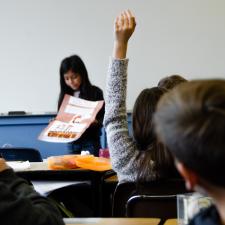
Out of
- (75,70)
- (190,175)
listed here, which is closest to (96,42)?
(75,70)

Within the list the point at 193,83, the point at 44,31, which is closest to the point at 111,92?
the point at 193,83

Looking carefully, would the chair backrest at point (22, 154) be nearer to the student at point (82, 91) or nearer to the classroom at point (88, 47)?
the student at point (82, 91)

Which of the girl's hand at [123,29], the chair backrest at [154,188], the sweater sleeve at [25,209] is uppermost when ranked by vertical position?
the girl's hand at [123,29]

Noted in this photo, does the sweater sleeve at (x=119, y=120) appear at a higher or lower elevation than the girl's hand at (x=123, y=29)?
lower

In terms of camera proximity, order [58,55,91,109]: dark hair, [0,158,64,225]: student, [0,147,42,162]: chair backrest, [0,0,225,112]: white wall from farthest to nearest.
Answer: [0,0,225,112]: white wall
[58,55,91,109]: dark hair
[0,147,42,162]: chair backrest
[0,158,64,225]: student

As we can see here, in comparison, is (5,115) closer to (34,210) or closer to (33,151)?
(33,151)

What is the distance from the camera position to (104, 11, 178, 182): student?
1445mm

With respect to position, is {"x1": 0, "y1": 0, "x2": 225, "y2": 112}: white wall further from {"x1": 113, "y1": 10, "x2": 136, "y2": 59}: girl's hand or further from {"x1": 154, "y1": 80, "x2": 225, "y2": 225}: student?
{"x1": 154, "y1": 80, "x2": 225, "y2": 225}: student

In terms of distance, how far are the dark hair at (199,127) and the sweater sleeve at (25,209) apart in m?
0.39

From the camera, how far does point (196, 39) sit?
4199 millimetres

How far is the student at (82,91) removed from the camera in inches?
115

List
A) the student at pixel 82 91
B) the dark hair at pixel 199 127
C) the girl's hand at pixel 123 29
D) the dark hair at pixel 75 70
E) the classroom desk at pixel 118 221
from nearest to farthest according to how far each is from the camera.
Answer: the dark hair at pixel 199 127 < the classroom desk at pixel 118 221 < the girl's hand at pixel 123 29 < the student at pixel 82 91 < the dark hair at pixel 75 70

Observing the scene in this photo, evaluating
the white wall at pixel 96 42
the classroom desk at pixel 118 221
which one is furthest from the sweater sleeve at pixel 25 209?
the white wall at pixel 96 42

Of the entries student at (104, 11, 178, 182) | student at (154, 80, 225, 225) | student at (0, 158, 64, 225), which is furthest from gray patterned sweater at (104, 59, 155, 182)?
student at (154, 80, 225, 225)
